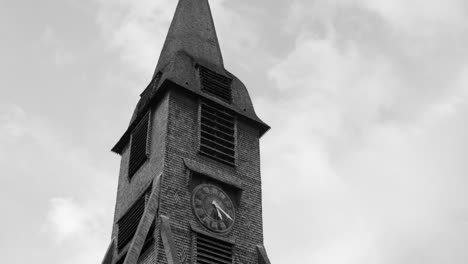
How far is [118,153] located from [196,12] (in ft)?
24.0

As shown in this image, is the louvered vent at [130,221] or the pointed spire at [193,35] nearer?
the louvered vent at [130,221]

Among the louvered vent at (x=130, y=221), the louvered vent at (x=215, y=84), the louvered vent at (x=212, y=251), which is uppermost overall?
the louvered vent at (x=215, y=84)

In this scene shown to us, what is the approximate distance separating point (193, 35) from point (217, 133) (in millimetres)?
5925

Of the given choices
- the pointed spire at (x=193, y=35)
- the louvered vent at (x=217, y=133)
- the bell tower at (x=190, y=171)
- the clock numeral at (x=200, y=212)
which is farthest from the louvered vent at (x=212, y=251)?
the pointed spire at (x=193, y=35)

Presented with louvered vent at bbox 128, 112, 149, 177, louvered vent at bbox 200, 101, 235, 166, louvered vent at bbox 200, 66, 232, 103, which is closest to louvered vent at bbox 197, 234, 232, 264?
louvered vent at bbox 200, 101, 235, 166

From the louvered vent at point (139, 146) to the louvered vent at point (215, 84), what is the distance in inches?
97.0

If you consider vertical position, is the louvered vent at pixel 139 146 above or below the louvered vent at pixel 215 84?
below

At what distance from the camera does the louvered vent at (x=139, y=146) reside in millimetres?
25188

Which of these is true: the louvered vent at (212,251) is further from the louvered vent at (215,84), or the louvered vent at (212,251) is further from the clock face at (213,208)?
the louvered vent at (215,84)

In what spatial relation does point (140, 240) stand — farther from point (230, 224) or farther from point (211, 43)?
point (211, 43)

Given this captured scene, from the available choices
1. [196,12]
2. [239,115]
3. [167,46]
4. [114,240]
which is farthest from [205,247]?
[196,12]

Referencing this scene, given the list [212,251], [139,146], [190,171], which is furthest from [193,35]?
[212,251]

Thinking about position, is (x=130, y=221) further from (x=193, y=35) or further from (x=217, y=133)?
(x=193, y=35)

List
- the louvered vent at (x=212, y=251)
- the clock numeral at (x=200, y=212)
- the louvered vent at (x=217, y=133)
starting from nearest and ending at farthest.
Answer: the louvered vent at (x=212, y=251) → the clock numeral at (x=200, y=212) → the louvered vent at (x=217, y=133)
